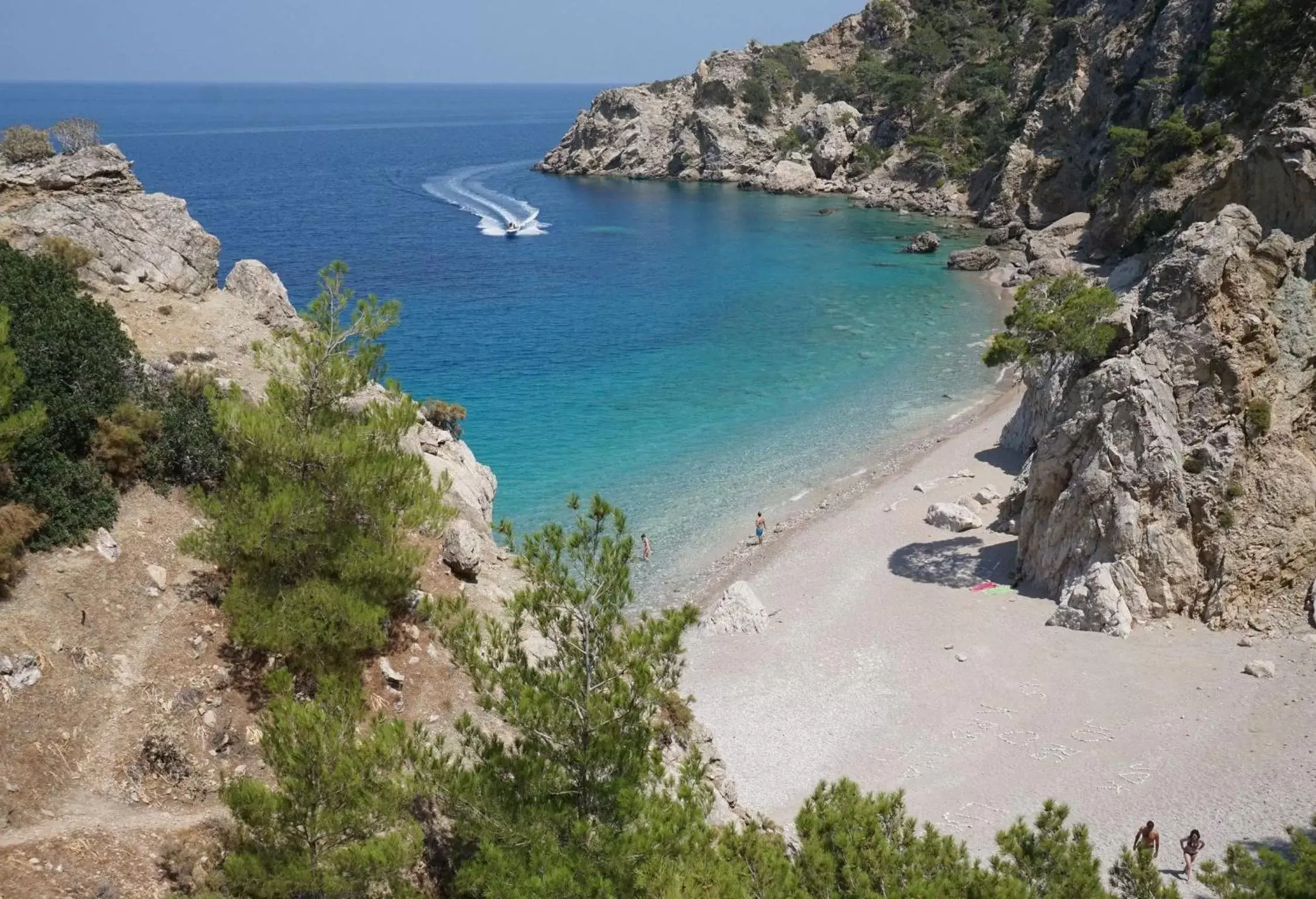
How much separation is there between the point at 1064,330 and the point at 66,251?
2510 centimetres

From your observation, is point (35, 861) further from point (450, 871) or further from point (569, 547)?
point (569, 547)

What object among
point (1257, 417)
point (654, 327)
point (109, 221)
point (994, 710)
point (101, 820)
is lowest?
point (994, 710)

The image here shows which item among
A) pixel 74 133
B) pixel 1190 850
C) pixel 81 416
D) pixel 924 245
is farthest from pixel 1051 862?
pixel 924 245

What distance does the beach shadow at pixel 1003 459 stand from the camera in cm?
3381

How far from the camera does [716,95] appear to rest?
4875 inches

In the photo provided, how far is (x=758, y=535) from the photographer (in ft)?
101

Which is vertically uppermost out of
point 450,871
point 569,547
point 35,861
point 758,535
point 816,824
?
point 569,547

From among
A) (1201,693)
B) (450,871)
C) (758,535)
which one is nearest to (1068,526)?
(1201,693)

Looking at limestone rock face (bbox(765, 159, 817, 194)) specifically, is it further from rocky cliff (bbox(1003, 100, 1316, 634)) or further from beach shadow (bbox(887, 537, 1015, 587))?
rocky cliff (bbox(1003, 100, 1316, 634))

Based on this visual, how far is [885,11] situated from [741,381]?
11117 cm

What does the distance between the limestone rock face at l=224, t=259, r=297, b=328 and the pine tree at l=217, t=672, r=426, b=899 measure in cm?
1745

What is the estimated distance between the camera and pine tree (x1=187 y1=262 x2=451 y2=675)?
1279 cm

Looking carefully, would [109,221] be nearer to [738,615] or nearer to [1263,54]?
[738,615]

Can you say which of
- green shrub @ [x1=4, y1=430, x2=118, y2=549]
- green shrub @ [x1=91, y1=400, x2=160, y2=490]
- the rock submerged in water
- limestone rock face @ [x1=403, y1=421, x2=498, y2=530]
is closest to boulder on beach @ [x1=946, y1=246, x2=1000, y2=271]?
the rock submerged in water
